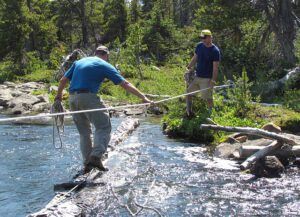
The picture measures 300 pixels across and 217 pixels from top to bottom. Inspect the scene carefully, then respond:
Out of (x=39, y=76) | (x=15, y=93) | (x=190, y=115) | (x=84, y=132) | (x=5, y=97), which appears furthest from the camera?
(x=39, y=76)

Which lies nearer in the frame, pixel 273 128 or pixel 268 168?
pixel 268 168

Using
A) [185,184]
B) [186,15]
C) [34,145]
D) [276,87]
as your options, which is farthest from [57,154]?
[186,15]

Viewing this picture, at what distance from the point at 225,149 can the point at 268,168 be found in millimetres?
1757

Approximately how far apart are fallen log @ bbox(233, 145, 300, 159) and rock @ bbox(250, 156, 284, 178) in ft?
1.81

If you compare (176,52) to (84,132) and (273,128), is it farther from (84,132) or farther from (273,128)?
(84,132)

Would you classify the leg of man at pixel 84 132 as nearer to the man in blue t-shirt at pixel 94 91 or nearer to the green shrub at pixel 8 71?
the man in blue t-shirt at pixel 94 91

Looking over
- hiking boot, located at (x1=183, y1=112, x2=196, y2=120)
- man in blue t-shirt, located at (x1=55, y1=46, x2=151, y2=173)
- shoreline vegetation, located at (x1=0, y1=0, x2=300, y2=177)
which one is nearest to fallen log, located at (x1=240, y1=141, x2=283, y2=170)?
man in blue t-shirt, located at (x1=55, y1=46, x2=151, y2=173)

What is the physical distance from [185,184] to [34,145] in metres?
5.40

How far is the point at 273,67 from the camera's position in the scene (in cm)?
2033

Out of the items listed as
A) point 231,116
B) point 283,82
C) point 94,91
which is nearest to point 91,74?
point 94,91

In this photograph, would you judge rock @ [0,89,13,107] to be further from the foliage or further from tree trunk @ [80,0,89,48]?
tree trunk @ [80,0,89,48]

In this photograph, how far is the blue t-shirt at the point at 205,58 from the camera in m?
11.0

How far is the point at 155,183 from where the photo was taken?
24.7 feet

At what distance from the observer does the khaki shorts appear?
1145cm
